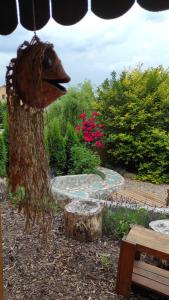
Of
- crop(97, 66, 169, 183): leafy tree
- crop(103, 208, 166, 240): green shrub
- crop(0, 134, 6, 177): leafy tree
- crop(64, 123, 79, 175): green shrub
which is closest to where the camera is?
crop(103, 208, 166, 240): green shrub

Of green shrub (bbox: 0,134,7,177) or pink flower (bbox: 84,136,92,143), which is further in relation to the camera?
pink flower (bbox: 84,136,92,143)

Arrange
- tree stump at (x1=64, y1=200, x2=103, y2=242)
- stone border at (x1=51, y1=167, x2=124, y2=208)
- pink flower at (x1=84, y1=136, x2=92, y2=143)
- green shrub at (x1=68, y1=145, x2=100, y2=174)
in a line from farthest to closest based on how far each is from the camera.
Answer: pink flower at (x1=84, y1=136, x2=92, y2=143), green shrub at (x1=68, y1=145, x2=100, y2=174), stone border at (x1=51, y1=167, x2=124, y2=208), tree stump at (x1=64, y1=200, x2=103, y2=242)

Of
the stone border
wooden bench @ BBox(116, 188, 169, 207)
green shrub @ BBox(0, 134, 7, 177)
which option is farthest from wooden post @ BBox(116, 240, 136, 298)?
green shrub @ BBox(0, 134, 7, 177)

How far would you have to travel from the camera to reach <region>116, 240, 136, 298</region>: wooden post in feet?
7.06

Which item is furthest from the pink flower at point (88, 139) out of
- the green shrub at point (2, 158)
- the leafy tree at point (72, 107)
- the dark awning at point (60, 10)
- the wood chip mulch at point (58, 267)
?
the dark awning at point (60, 10)

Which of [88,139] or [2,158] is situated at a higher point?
[88,139]

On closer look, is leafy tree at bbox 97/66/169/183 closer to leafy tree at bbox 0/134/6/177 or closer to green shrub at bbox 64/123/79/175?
green shrub at bbox 64/123/79/175

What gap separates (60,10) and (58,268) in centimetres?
194

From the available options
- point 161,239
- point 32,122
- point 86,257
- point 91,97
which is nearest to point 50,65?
point 32,122

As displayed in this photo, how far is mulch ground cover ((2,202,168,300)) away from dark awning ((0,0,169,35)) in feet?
4.55

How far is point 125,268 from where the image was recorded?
2191 millimetres

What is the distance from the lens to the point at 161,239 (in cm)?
222

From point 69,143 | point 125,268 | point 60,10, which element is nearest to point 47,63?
point 60,10

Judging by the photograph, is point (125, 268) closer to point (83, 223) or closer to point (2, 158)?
point (83, 223)
